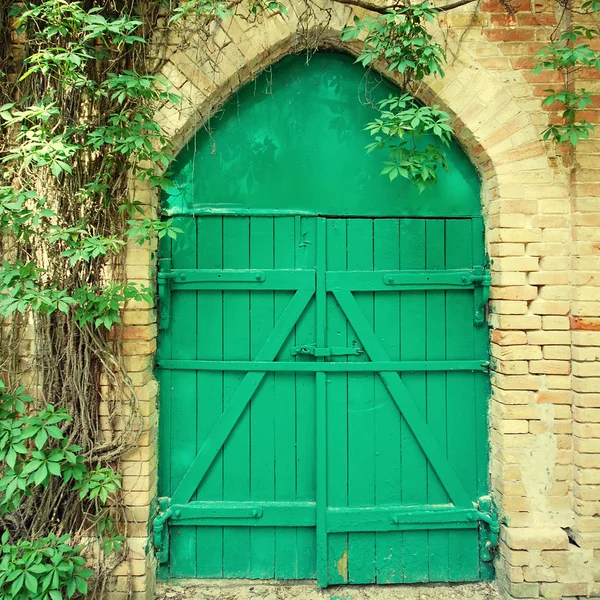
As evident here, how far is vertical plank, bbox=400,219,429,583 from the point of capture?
120 inches

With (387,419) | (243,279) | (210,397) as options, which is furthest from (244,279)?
(387,419)

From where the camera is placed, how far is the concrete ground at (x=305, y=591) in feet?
9.68

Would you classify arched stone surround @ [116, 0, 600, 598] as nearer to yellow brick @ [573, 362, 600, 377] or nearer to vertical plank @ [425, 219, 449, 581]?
yellow brick @ [573, 362, 600, 377]

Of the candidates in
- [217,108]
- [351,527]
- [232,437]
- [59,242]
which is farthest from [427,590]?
[217,108]

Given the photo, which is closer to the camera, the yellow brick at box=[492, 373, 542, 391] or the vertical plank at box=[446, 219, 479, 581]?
the yellow brick at box=[492, 373, 542, 391]

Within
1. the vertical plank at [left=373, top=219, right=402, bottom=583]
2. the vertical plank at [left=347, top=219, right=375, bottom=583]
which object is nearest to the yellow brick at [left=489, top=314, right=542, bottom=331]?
the vertical plank at [left=373, top=219, right=402, bottom=583]

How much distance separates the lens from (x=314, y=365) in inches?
119

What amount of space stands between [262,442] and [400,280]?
4.19 feet

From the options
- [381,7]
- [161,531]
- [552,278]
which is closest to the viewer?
[381,7]

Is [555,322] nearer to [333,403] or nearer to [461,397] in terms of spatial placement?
[461,397]

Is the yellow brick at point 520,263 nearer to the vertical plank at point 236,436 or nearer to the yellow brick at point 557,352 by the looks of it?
the yellow brick at point 557,352

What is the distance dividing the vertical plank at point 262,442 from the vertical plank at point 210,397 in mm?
193

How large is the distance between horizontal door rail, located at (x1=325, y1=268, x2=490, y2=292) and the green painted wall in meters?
0.36

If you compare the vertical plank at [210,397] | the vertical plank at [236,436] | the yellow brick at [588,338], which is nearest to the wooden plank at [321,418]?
the vertical plank at [236,436]
